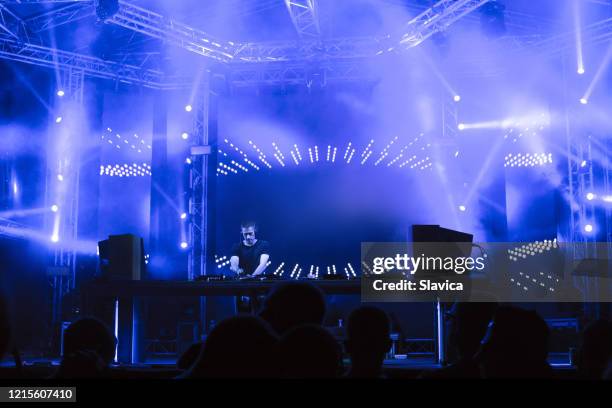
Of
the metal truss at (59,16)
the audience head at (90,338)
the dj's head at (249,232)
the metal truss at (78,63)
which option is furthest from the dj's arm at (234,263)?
the metal truss at (59,16)

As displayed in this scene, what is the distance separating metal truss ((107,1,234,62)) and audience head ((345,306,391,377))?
759 cm

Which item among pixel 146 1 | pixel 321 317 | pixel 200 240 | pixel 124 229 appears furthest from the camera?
pixel 124 229

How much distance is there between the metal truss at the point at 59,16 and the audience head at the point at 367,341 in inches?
336

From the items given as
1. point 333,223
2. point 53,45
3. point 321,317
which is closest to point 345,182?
point 333,223

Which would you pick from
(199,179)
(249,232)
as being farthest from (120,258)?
(199,179)

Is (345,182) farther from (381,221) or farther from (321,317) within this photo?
(321,317)

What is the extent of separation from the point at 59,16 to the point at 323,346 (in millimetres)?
9645


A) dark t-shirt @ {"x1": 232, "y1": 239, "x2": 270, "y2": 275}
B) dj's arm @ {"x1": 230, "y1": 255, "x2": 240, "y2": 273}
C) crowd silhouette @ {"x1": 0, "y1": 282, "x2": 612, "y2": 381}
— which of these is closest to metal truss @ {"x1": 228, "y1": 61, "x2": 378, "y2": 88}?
dark t-shirt @ {"x1": 232, "y1": 239, "x2": 270, "y2": 275}

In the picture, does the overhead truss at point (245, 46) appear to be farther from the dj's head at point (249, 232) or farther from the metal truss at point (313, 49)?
the dj's head at point (249, 232)

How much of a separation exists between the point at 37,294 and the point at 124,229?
1.91 metres

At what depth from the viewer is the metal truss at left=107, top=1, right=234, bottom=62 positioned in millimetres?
9375

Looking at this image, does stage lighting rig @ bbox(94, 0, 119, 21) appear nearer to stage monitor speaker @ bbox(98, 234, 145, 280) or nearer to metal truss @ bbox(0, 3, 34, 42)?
metal truss @ bbox(0, 3, 34, 42)

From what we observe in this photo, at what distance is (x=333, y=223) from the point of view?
37.6ft

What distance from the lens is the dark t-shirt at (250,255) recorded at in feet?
26.7
